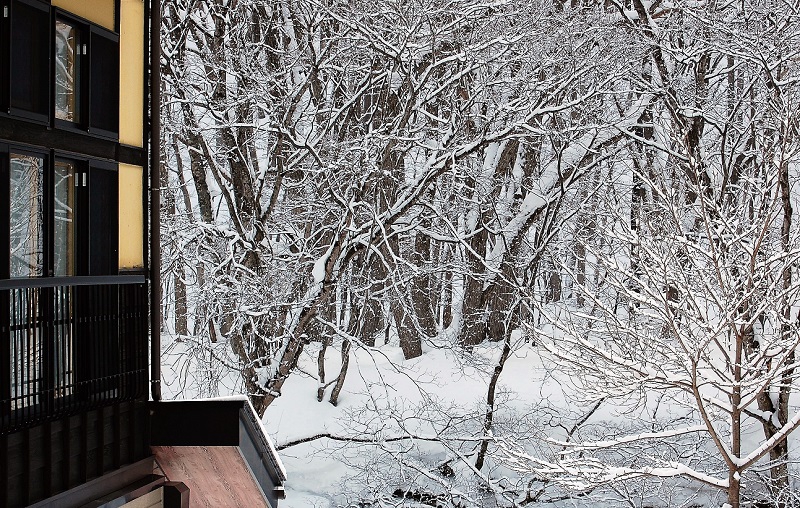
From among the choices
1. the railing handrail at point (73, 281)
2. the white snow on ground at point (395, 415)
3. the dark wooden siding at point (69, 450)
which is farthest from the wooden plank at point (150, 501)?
the white snow on ground at point (395, 415)

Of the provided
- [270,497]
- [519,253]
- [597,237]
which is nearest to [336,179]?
[519,253]

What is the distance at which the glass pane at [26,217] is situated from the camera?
5.69 meters

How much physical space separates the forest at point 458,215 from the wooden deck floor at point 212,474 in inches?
279

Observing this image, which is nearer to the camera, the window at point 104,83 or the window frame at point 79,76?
the window frame at point 79,76

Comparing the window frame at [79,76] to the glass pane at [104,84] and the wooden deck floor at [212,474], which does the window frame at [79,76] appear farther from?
the wooden deck floor at [212,474]

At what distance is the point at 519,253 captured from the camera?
1859 cm

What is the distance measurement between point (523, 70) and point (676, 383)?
8.07 metres

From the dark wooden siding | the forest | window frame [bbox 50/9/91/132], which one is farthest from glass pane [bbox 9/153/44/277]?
the forest

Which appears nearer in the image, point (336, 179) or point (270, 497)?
point (270, 497)

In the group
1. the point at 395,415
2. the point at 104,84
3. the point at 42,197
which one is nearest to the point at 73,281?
the point at 42,197

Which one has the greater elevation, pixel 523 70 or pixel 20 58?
pixel 523 70

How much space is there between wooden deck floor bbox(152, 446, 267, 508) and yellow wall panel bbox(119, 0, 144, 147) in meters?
2.72

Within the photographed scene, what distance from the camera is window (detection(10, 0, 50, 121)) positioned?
18.1 ft

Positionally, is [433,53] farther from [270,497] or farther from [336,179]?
[270,497]
